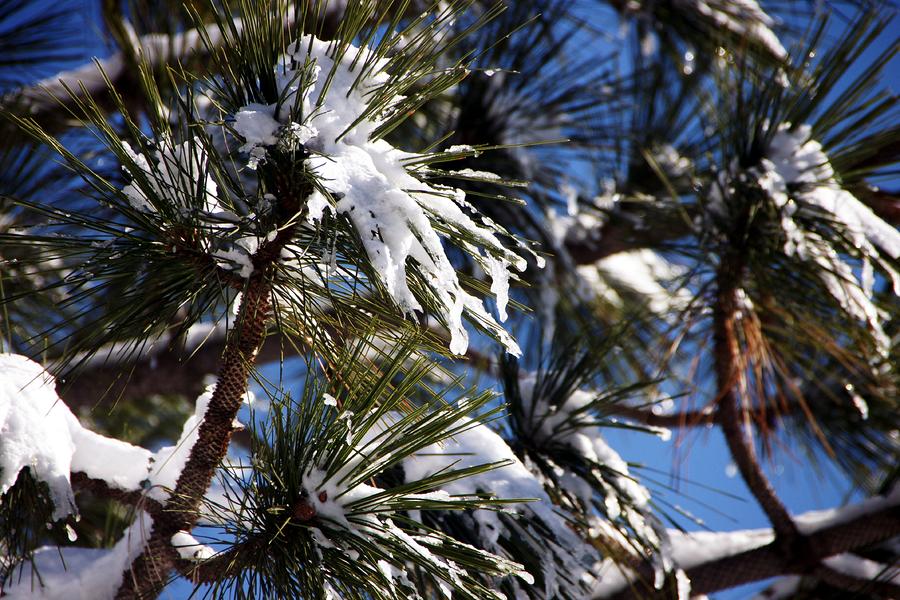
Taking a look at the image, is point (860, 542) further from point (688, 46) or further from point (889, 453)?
point (688, 46)

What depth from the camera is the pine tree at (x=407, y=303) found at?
2.23 ft

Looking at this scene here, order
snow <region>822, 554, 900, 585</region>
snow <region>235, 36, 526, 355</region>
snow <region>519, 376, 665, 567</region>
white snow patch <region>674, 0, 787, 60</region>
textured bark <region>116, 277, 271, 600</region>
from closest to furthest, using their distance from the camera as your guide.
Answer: snow <region>235, 36, 526, 355</region> < textured bark <region>116, 277, 271, 600</region> < snow <region>519, 376, 665, 567</region> < snow <region>822, 554, 900, 585</region> < white snow patch <region>674, 0, 787, 60</region>

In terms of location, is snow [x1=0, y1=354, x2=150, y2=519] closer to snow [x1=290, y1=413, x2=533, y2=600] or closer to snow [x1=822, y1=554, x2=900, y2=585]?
snow [x1=290, y1=413, x2=533, y2=600]

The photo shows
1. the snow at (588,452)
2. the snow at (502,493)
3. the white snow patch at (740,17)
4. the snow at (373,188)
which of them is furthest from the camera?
the white snow patch at (740,17)

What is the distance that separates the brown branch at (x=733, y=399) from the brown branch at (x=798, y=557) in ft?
0.11

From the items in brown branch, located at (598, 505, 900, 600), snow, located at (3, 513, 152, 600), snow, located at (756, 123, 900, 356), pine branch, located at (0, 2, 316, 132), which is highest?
pine branch, located at (0, 2, 316, 132)

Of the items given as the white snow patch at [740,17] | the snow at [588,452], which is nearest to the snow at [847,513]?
the snow at [588,452]

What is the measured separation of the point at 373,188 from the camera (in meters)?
0.63

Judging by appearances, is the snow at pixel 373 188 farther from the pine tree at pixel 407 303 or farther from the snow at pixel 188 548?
the snow at pixel 188 548

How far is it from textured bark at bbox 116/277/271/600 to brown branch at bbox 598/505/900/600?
2.51 ft

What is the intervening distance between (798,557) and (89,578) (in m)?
1.08

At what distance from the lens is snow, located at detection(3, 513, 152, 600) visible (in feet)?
2.65

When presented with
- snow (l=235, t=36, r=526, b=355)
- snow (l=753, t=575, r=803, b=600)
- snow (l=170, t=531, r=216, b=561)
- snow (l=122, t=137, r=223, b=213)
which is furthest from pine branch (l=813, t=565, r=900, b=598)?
snow (l=122, t=137, r=223, b=213)

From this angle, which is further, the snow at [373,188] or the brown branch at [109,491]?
the brown branch at [109,491]
